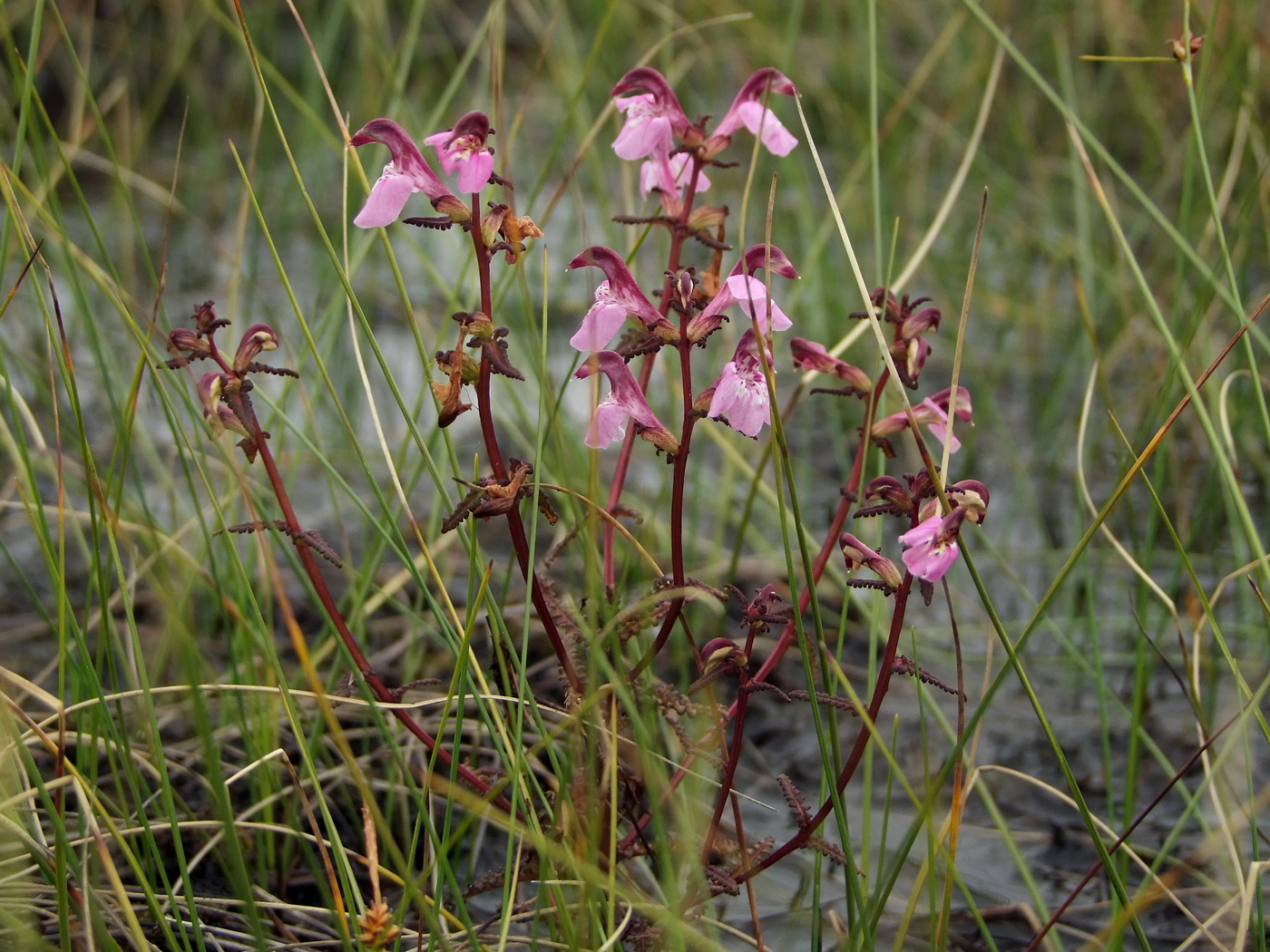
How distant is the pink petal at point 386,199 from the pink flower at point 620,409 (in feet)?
0.95

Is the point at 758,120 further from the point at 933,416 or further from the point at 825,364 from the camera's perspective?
the point at 933,416

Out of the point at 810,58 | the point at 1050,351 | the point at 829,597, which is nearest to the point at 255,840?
the point at 829,597

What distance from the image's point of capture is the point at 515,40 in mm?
6336

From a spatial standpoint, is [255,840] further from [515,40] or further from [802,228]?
[515,40]

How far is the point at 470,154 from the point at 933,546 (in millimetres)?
698

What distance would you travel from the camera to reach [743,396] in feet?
4.24

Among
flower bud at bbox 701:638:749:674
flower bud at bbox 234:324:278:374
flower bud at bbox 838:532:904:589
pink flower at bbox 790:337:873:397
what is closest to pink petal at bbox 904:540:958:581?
flower bud at bbox 838:532:904:589

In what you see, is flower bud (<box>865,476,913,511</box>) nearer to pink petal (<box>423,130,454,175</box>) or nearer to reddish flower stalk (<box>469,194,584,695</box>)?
reddish flower stalk (<box>469,194,584,695</box>)

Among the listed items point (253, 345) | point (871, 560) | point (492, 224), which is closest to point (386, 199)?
point (492, 224)

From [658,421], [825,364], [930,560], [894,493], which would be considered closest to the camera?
[930,560]

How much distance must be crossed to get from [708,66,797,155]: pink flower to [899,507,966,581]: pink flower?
0.59m

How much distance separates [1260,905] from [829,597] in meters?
→ 1.25

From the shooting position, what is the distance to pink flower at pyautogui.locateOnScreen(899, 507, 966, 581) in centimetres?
119

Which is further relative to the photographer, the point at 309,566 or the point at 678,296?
the point at 309,566
